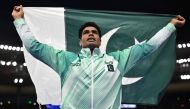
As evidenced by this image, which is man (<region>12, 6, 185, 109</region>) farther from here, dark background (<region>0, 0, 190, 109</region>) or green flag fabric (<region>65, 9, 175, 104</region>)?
dark background (<region>0, 0, 190, 109</region>)

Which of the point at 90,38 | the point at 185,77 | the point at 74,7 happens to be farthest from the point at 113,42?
the point at 185,77

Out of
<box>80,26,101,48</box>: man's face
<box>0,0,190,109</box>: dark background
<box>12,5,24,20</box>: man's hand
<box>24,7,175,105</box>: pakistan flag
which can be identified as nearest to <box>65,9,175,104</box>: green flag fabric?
<box>24,7,175,105</box>: pakistan flag

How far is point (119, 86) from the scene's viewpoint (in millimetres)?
2951

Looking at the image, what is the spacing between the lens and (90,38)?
303 centimetres

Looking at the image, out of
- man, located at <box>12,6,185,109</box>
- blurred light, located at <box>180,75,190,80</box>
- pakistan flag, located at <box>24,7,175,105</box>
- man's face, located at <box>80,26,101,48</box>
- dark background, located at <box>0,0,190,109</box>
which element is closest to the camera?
man, located at <box>12,6,185,109</box>

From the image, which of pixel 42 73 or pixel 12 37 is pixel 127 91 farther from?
pixel 12 37

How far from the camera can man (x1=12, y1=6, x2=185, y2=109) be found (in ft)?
9.37

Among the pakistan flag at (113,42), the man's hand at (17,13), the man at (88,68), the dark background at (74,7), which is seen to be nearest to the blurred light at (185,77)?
the dark background at (74,7)

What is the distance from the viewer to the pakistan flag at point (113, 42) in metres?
3.70

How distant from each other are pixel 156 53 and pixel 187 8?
6.93 meters

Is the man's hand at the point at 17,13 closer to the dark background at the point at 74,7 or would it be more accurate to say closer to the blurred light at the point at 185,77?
the dark background at the point at 74,7

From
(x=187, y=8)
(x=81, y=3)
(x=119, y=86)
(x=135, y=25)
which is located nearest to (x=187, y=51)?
(x=187, y=8)

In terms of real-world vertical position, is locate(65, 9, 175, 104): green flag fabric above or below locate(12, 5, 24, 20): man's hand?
below

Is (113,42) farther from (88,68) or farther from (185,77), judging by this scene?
(185,77)
